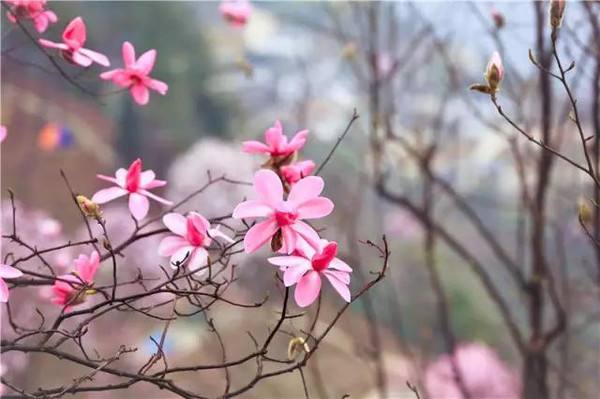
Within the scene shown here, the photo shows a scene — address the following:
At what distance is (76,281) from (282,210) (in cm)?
18

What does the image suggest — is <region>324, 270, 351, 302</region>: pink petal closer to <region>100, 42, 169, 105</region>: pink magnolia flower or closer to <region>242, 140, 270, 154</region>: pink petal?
<region>242, 140, 270, 154</region>: pink petal

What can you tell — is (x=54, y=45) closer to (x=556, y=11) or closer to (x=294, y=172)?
(x=294, y=172)

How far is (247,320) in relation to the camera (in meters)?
1.71

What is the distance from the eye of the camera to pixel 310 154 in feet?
5.45

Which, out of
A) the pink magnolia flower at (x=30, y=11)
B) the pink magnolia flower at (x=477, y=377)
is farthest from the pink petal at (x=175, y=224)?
the pink magnolia flower at (x=477, y=377)

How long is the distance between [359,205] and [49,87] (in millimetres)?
783

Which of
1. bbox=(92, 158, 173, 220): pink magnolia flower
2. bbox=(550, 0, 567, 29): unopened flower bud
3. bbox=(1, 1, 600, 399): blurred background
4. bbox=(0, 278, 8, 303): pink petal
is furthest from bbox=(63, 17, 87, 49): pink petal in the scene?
bbox=(1, 1, 600, 399): blurred background

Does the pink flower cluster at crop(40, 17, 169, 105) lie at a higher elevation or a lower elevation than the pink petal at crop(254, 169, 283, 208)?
higher

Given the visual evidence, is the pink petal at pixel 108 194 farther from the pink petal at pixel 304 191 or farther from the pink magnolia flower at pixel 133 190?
the pink petal at pixel 304 191

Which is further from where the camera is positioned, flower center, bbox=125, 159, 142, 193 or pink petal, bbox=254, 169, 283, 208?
flower center, bbox=125, 159, 142, 193

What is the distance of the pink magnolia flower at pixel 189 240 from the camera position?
50 centimetres

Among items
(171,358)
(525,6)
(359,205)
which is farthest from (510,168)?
(171,358)

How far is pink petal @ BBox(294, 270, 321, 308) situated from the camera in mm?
438

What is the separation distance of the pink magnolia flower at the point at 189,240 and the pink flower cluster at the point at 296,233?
72mm
